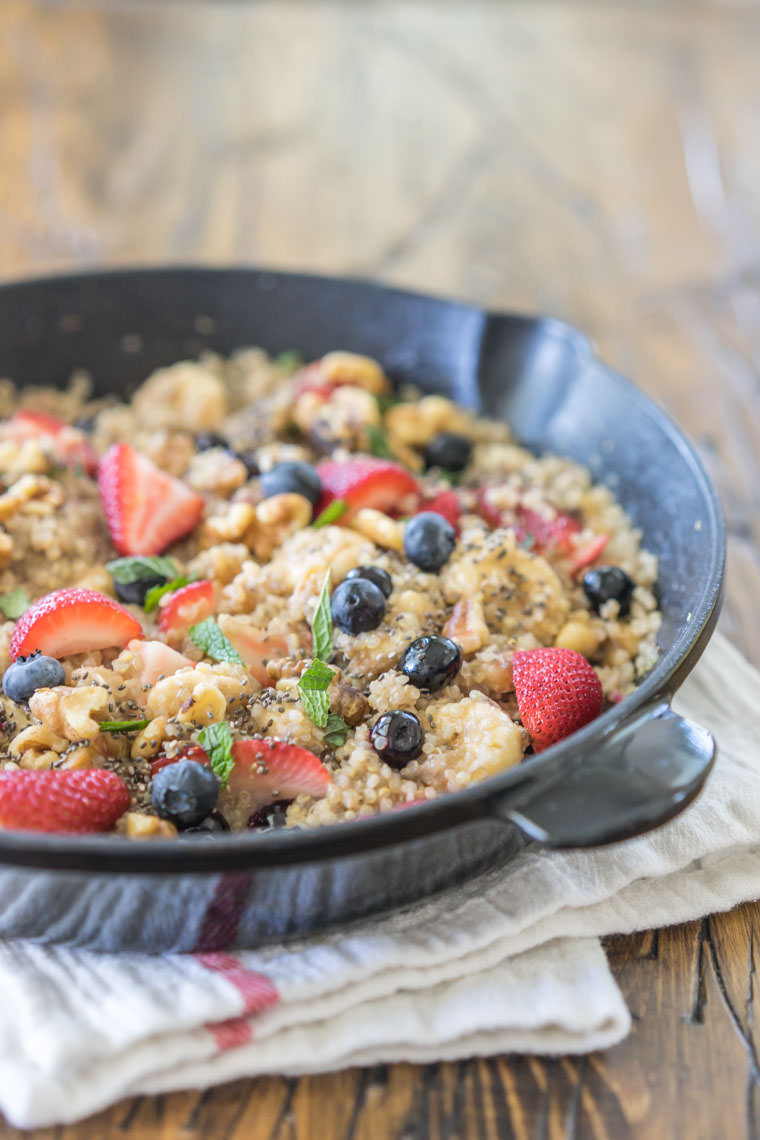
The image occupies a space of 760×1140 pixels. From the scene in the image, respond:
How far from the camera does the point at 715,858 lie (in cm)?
145

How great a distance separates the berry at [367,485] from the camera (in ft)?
6.12

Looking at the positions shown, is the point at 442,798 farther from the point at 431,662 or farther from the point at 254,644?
the point at 254,644

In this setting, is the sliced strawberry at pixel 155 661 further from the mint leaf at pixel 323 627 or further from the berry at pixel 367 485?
the berry at pixel 367 485

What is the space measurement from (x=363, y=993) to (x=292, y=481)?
2.98ft

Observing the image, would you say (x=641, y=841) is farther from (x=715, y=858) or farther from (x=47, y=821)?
(x=47, y=821)

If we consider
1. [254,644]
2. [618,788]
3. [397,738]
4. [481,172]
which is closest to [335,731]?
[397,738]

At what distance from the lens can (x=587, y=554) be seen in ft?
5.97

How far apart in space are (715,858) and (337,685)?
57 cm

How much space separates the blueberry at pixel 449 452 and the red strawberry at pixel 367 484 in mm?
154

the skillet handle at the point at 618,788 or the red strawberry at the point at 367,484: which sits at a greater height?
the skillet handle at the point at 618,788

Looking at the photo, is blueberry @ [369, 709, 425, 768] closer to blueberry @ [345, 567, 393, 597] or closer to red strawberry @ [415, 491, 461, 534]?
blueberry @ [345, 567, 393, 597]

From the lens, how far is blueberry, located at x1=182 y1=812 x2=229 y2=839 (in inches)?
51.5

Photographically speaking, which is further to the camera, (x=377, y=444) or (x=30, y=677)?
(x=377, y=444)

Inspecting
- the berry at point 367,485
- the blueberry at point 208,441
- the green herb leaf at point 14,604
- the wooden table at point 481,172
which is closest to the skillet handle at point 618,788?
the wooden table at point 481,172
